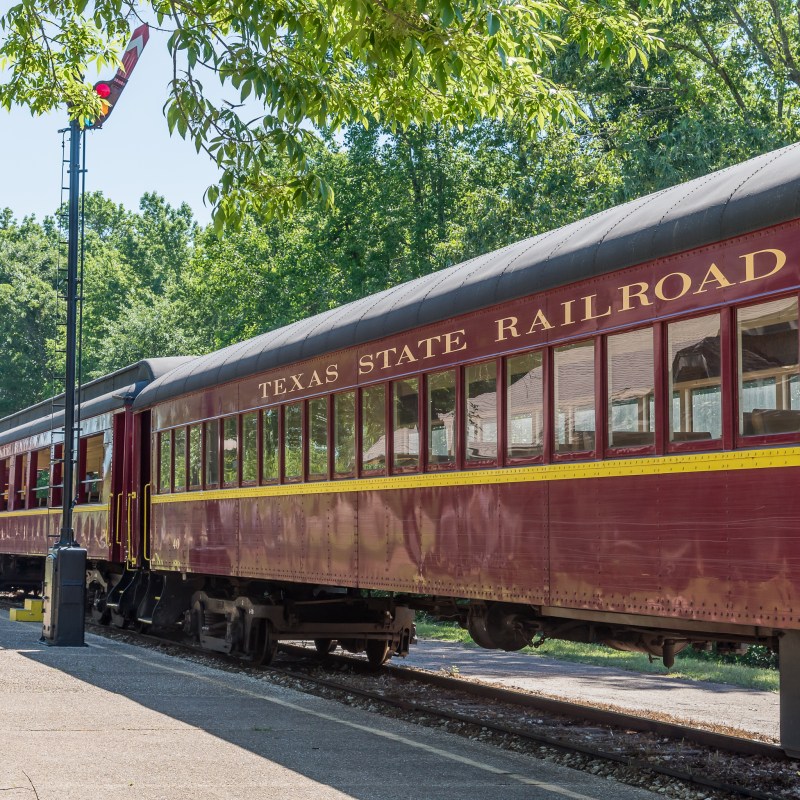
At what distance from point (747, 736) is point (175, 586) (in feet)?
27.0

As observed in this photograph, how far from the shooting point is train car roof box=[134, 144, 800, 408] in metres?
6.75

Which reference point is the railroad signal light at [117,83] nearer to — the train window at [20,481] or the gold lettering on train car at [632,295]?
the gold lettering on train car at [632,295]

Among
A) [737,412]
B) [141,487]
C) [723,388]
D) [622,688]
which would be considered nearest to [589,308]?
[723,388]

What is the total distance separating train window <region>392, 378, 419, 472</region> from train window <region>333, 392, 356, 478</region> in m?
0.75

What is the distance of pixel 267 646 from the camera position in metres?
13.4

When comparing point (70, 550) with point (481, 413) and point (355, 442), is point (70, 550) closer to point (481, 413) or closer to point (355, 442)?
point (355, 442)

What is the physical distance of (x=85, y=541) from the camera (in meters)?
18.6

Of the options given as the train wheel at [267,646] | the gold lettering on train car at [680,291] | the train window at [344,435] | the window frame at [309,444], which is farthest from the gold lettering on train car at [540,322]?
the train wheel at [267,646]

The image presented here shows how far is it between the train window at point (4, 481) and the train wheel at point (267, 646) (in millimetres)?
12104

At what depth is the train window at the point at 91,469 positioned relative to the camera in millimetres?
18312

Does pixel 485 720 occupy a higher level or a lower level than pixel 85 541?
lower

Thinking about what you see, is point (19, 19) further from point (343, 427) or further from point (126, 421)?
point (126, 421)

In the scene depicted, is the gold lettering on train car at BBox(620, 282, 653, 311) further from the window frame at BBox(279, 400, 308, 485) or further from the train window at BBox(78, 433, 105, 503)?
the train window at BBox(78, 433, 105, 503)

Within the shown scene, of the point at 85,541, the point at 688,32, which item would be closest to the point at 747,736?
the point at 85,541
